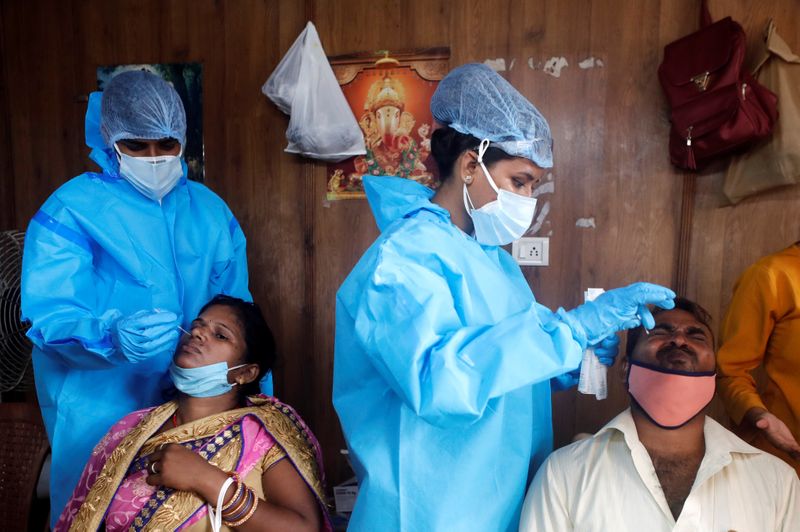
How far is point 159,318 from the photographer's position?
137 cm

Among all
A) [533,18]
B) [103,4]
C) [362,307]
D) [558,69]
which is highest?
[103,4]

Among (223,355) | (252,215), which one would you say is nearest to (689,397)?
(223,355)

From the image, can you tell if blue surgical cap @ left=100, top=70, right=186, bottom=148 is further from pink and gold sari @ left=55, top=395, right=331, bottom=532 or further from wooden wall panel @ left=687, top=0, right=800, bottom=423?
wooden wall panel @ left=687, top=0, right=800, bottom=423

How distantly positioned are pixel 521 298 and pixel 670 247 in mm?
1067

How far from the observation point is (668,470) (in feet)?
4.05

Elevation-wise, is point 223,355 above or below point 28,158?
below

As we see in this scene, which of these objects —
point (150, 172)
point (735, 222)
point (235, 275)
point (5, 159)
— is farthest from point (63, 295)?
point (735, 222)

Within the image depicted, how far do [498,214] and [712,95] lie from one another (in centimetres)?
111

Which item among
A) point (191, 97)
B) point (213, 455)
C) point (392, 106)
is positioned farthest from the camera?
point (191, 97)

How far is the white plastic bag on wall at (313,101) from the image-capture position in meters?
2.17

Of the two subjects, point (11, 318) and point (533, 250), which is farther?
point (533, 250)

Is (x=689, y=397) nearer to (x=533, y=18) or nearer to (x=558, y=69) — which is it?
(x=558, y=69)

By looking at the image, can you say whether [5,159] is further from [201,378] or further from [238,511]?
[238,511]

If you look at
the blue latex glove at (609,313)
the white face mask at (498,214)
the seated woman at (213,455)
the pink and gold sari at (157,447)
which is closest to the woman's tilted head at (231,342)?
the seated woman at (213,455)
